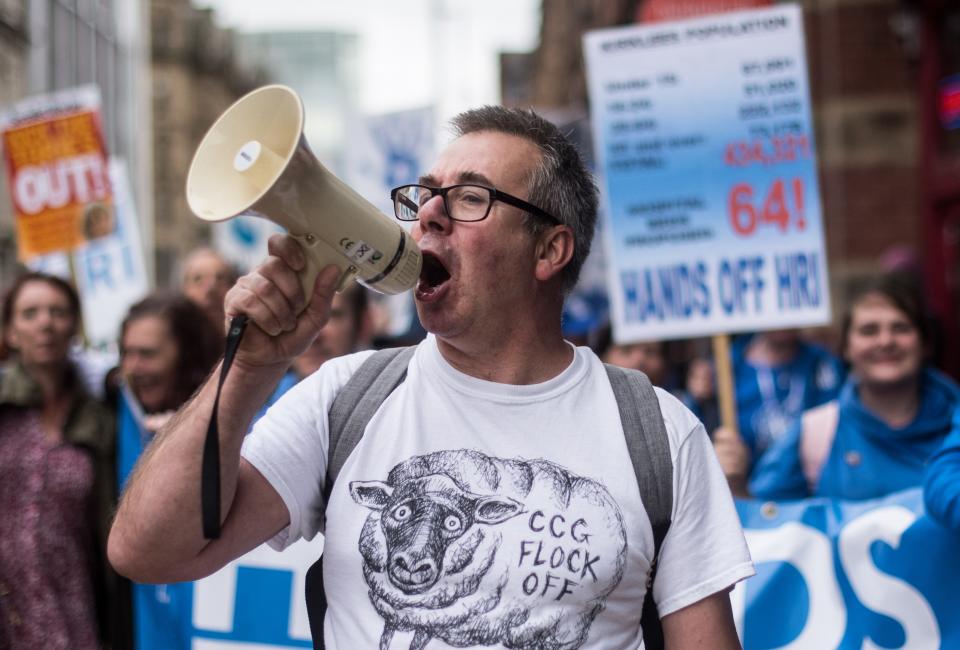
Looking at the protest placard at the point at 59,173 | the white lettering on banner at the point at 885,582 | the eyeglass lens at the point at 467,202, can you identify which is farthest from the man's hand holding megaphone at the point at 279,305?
the protest placard at the point at 59,173

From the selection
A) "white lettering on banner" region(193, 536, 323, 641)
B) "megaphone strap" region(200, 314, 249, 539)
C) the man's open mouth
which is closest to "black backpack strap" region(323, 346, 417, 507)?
the man's open mouth

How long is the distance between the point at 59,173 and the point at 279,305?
5.23 meters

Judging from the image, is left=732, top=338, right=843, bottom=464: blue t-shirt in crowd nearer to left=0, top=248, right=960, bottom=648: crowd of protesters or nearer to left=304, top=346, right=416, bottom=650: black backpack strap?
left=0, top=248, right=960, bottom=648: crowd of protesters

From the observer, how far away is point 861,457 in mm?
3611

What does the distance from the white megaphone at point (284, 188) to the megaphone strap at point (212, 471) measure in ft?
0.49

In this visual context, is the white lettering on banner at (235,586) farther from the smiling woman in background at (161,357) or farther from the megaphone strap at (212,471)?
the megaphone strap at (212,471)

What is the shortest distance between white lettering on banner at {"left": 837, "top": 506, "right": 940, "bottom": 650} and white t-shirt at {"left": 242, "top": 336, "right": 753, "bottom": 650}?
4.03ft

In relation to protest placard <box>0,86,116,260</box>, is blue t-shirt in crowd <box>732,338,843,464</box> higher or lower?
lower

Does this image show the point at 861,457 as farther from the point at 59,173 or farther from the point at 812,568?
the point at 59,173

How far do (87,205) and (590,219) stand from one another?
4.85m

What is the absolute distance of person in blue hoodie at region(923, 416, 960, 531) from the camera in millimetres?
2645

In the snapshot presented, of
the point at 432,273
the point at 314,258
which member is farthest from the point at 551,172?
the point at 314,258

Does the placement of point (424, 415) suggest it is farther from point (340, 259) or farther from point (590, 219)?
point (590, 219)

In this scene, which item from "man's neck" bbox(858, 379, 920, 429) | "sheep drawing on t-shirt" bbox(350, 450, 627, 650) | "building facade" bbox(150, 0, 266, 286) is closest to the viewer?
"sheep drawing on t-shirt" bbox(350, 450, 627, 650)
